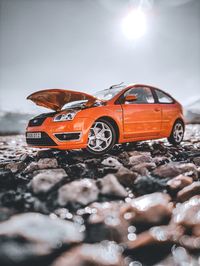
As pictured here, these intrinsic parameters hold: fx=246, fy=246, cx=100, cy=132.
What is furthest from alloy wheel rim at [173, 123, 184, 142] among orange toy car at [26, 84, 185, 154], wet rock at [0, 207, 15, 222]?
wet rock at [0, 207, 15, 222]

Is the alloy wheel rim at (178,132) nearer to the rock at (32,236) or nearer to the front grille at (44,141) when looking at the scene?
the front grille at (44,141)

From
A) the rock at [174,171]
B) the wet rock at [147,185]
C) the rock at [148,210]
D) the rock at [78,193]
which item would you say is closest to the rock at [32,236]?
the rock at [78,193]

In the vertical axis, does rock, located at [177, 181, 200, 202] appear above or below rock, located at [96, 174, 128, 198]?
below

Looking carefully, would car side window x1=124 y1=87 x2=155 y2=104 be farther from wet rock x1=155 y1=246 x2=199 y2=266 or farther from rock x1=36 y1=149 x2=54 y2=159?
wet rock x1=155 y1=246 x2=199 y2=266

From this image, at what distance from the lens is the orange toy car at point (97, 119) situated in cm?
386

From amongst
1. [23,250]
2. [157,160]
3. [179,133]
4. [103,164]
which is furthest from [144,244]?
[179,133]

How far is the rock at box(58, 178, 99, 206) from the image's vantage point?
7.10 ft

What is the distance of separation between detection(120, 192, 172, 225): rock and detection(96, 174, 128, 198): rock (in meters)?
0.16

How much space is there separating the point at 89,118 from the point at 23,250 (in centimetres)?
264

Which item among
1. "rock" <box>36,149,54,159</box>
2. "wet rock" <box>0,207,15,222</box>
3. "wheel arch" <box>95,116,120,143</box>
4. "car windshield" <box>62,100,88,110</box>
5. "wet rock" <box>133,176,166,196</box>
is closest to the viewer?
"wet rock" <box>0,207,15,222</box>

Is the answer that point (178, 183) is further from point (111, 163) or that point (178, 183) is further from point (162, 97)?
point (162, 97)

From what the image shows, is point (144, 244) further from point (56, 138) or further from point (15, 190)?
point (56, 138)

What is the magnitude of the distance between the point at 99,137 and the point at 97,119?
0.32 metres

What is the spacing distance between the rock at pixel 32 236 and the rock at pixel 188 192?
3.49ft
